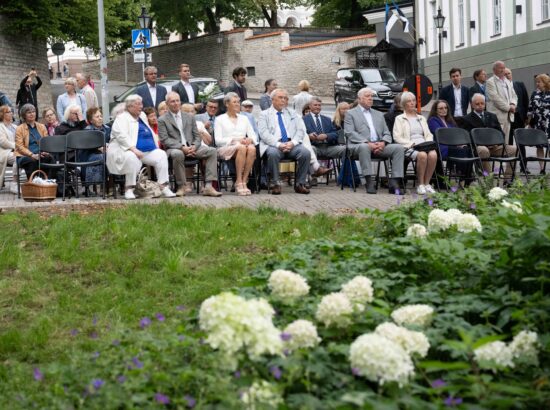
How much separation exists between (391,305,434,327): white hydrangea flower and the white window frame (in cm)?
3651

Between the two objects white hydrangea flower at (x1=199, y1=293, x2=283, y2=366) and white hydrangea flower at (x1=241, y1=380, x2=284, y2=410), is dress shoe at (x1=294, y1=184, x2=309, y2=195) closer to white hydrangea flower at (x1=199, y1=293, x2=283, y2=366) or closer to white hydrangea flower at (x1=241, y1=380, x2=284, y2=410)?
white hydrangea flower at (x1=199, y1=293, x2=283, y2=366)

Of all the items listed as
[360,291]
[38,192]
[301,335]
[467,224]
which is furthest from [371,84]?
[301,335]

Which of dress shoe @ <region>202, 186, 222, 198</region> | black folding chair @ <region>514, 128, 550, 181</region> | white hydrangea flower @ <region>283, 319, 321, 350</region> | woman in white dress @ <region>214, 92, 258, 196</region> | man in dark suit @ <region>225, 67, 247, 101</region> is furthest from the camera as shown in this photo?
man in dark suit @ <region>225, 67, 247, 101</region>

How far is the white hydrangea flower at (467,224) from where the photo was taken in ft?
22.3

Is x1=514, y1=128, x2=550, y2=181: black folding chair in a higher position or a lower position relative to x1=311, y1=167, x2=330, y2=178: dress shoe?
higher

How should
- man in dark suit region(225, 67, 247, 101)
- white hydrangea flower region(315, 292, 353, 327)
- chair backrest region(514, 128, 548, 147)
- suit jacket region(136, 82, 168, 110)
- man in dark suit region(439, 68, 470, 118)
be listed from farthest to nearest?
man in dark suit region(225, 67, 247, 101) < man in dark suit region(439, 68, 470, 118) < suit jacket region(136, 82, 168, 110) < chair backrest region(514, 128, 548, 147) < white hydrangea flower region(315, 292, 353, 327)

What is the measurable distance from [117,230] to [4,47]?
35951mm

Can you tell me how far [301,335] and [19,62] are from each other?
4290cm

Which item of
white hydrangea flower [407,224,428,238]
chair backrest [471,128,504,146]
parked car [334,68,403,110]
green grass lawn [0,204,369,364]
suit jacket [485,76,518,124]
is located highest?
parked car [334,68,403,110]

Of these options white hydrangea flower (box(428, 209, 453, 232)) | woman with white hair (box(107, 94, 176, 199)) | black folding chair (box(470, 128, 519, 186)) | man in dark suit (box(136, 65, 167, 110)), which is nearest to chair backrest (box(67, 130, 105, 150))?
woman with white hair (box(107, 94, 176, 199))

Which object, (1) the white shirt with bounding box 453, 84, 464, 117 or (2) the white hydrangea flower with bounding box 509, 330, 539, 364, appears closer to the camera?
(2) the white hydrangea flower with bounding box 509, 330, 539, 364

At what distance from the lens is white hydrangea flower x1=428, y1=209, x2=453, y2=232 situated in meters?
6.96

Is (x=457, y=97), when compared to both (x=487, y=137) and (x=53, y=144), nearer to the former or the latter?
(x=487, y=137)

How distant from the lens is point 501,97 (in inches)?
747
